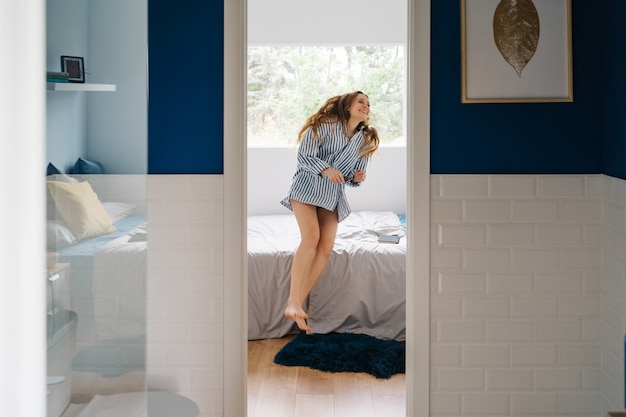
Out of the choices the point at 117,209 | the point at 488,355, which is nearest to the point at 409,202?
the point at 488,355

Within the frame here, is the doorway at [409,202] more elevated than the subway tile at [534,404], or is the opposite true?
the doorway at [409,202]

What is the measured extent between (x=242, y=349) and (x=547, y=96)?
1672 mm

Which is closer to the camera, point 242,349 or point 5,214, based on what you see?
point 5,214

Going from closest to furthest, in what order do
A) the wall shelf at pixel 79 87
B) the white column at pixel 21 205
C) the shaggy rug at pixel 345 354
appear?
the white column at pixel 21 205 → the wall shelf at pixel 79 87 → the shaggy rug at pixel 345 354

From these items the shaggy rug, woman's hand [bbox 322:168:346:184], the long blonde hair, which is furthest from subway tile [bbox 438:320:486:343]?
the long blonde hair

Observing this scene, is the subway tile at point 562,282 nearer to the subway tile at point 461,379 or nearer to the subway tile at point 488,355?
the subway tile at point 488,355

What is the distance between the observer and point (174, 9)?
10.4 ft

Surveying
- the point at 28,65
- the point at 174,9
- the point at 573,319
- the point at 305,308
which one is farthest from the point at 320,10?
the point at 28,65

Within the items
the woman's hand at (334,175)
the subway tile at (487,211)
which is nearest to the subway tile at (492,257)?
the subway tile at (487,211)

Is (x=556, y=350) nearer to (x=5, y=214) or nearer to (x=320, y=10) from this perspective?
(x=5, y=214)

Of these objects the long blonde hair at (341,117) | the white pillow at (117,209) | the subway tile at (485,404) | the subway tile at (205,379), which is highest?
the long blonde hair at (341,117)

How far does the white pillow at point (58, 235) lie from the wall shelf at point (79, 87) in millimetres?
209

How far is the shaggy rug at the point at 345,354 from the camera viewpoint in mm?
4719

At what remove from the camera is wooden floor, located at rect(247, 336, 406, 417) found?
4.02 m
